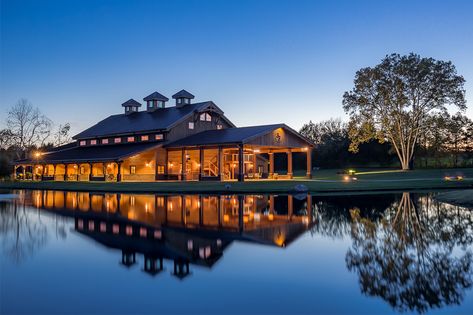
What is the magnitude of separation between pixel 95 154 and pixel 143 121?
741 centimetres

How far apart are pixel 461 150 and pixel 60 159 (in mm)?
58781

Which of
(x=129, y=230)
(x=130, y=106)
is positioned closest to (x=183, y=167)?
(x=130, y=106)

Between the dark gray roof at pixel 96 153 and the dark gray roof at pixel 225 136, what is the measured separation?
351 centimetres

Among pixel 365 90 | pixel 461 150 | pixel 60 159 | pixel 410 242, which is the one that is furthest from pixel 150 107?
pixel 410 242

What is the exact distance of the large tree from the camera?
51688mm

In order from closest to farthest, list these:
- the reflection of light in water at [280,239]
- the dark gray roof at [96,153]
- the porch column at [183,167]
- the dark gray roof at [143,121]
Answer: the reflection of light in water at [280,239] → the porch column at [183,167] → the dark gray roof at [96,153] → the dark gray roof at [143,121]

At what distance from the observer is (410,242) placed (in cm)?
1052

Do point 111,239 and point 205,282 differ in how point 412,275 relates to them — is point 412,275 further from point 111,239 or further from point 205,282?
point 111,239

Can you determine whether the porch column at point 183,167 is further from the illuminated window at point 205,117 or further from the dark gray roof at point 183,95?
the dark gray roof at point 183,95

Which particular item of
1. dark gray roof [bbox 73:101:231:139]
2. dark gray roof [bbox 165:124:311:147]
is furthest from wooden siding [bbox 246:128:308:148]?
dark gray roof [bbox 73:101:231:139]

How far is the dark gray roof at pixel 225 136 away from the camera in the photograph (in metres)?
43.4

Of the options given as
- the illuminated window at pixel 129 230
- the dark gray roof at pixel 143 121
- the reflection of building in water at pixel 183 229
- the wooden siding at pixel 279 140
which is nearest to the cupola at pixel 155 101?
the dark gray roof at pixel 143 121

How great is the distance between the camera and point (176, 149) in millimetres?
49750

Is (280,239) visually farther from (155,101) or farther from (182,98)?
(155,101)
